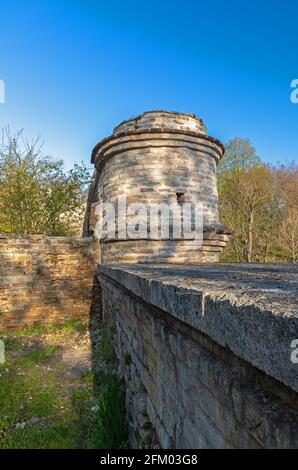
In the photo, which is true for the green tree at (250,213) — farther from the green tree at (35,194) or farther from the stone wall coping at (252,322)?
the stone wall coping at (252,322)

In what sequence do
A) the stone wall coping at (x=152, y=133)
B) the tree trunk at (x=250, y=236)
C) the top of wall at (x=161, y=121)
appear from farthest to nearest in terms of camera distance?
the tree trunk at (x=250, y=236), the top of wall at (x=161, y=121), the stone wall coping at (x=152, y=133)

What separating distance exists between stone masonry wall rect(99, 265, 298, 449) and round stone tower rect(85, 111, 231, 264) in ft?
18.7

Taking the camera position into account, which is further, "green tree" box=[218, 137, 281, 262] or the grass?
"green tree" box=[218, 137, 281, 262]

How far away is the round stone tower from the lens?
26.5 feet

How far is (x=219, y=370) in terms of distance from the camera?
1222 millimetres

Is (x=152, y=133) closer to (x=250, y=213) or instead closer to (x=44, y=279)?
(x=44, y=279)

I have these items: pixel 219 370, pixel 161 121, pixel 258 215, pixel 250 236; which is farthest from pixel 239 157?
pixel 219 370

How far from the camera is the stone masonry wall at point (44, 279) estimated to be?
27.4 ft

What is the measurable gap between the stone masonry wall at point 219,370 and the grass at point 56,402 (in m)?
1.00

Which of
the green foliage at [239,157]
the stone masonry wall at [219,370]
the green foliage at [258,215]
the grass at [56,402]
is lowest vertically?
the grass at [56,402]

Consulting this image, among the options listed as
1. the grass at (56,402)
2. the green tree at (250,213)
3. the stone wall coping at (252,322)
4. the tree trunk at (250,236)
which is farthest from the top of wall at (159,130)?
the green tree at (250,213)

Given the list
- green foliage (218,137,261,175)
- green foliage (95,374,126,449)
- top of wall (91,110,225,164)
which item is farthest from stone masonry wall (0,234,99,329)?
green foliage (218,137,261,175)

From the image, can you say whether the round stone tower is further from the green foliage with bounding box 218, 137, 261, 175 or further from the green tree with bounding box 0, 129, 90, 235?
the green foliage with bounding box 218, 137, 261, 175
